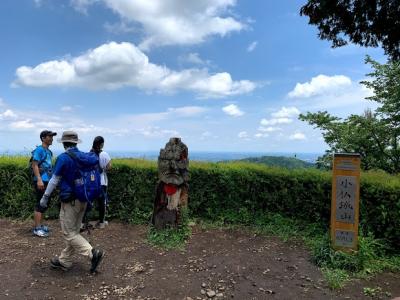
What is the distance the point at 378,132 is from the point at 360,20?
4664 mm

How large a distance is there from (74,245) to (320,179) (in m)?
4.56

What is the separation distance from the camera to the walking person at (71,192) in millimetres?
5367

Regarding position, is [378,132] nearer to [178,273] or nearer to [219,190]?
[219,190]

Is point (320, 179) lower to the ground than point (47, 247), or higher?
higher

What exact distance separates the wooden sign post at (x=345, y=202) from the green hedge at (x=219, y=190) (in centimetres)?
71

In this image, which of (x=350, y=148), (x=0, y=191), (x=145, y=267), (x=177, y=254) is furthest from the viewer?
(x=350, y=148)

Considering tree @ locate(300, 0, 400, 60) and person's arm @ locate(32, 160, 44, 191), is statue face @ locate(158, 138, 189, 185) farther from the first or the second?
tree @ locate(300, 0, 400, 60)

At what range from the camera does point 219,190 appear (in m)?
8.26

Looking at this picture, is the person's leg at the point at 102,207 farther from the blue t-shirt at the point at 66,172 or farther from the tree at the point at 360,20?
the tree at the point at 360,20

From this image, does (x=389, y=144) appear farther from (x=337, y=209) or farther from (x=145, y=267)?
(x=145, y=267)

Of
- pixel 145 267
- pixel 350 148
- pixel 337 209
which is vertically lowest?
pixel 145 267

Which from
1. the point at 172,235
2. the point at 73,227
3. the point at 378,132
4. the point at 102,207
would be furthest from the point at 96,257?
the point at 378,132

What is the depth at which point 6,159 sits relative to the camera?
9.30 m

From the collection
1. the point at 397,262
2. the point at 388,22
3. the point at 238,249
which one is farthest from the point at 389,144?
the point at 238,249
